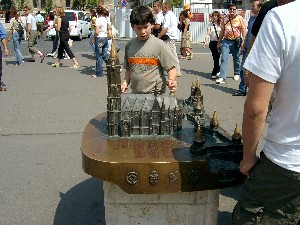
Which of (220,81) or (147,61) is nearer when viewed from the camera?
(147,61)

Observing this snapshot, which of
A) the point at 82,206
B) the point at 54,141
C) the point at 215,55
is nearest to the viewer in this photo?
the point at 82,206

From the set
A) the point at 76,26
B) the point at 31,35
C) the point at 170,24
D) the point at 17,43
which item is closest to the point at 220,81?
the point at 170,24

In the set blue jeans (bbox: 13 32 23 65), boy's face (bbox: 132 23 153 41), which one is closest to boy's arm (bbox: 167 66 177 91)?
boy's face (bbox: 132 23 153 41)

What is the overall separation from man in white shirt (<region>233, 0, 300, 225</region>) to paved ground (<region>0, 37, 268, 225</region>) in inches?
60.7

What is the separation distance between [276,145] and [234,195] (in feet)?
7.07

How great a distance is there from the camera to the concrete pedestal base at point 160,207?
2457 mm

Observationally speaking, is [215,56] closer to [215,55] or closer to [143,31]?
[215,55]

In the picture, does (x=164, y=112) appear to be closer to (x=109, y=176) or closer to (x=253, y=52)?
(x=109, y=176)

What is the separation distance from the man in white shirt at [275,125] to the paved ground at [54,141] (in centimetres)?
154

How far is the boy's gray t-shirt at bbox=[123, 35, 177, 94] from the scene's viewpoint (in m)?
3.33

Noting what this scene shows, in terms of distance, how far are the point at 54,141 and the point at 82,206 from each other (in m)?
1.85

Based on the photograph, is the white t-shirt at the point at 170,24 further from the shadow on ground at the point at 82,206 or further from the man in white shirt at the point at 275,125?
the man in white shirt at the point at 275,125

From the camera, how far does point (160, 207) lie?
2.48 m

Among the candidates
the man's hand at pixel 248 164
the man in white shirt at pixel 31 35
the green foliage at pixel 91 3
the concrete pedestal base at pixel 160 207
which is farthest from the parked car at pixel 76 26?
the green foliage at pixel 91 3
